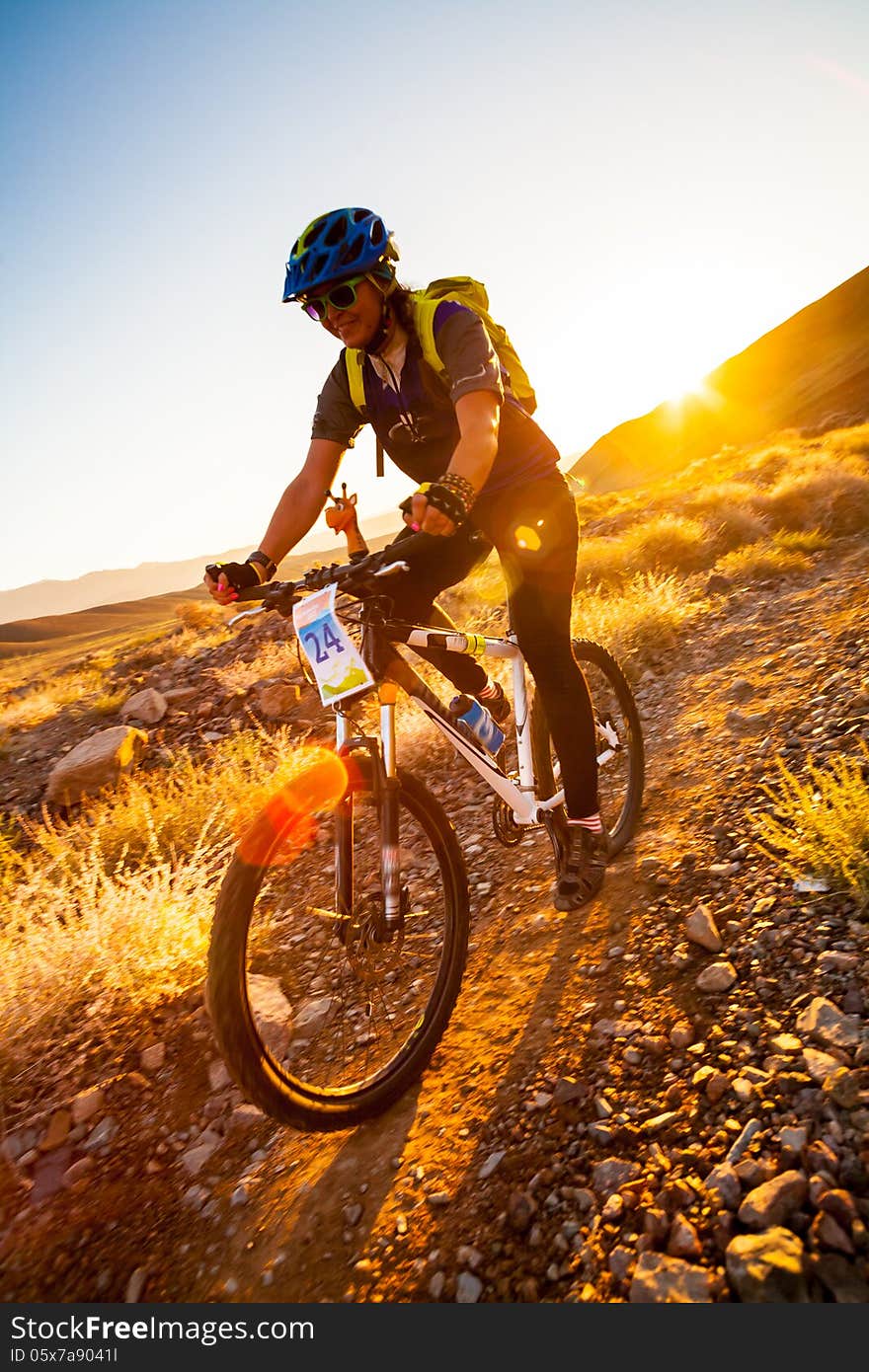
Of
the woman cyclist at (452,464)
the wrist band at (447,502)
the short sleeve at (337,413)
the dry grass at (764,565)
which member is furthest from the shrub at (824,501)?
the wrist band at (447,502)

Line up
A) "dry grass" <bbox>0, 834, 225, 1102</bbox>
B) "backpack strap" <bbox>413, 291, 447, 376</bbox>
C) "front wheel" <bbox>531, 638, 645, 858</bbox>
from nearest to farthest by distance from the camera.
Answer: "backpack strap" <bbox>413, 291, 447, 376</bbox> < "dry grass" <bbox>0, 834, 225, 1102</bbox> < "front wheel" <bbox>531, 638, 645, 858</bbox>

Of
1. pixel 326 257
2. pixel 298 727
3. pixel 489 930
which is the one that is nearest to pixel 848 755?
pixel 489 930

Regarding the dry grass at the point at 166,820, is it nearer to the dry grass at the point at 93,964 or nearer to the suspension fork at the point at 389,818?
the dry grass at the point at 93,964

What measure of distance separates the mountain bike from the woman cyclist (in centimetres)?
22

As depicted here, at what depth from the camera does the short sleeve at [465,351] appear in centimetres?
253

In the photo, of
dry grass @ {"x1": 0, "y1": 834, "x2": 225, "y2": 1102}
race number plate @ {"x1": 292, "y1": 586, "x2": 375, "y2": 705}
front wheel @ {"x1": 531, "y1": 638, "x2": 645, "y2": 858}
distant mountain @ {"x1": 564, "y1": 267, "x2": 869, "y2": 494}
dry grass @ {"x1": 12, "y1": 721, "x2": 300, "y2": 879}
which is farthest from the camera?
distant mountain @ {"x1": 564, "y1": 267, "x2": 869, "y2": 494}

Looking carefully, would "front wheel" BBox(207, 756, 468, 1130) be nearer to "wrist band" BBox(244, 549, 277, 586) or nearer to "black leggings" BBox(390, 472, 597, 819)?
"black leggings" BBox(390, 472, 597, 819)

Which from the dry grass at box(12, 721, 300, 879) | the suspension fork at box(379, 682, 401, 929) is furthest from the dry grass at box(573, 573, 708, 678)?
the suspension fork at box(379, 682, 401, 929)

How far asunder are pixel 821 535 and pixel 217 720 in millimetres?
9783

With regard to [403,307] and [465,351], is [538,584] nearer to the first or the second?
[465,351]

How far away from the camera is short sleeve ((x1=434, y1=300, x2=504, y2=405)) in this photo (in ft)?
8.29

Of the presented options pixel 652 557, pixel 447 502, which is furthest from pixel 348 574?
pixel 652 557

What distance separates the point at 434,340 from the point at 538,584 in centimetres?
115

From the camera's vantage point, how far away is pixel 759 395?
247ft
